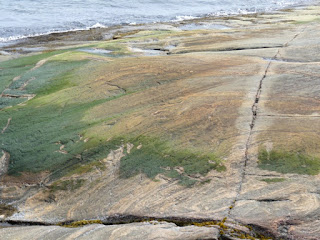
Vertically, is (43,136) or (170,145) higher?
(170,145)

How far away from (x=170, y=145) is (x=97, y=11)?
31.2 m

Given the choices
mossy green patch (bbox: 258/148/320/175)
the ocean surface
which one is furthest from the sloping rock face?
the ocean surface

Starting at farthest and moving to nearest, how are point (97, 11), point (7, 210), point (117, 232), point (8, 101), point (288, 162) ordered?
1. point (97, 11)
2. point (8, 101)
3. point (7, 210)
4. point (288, 162)
5. point (117, 232)

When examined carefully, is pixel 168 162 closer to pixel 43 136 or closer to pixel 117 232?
pixel 117 232

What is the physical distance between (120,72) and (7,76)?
4431 mm

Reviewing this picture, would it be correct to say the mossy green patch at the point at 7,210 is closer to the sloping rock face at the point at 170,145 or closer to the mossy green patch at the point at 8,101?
the sloping rock face at the point at 170,145

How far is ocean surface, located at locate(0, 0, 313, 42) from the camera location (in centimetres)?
3155

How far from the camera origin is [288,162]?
28.5 feet

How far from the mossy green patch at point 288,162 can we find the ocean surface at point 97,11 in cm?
2219

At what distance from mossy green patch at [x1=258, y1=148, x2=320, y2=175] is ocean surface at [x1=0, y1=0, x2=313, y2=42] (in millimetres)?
22187

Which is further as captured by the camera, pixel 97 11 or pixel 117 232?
pixel 97 11

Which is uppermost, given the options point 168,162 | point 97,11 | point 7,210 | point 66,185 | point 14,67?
point 97,11

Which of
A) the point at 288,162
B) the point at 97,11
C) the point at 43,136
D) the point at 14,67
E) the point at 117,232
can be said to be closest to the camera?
the point at 117,232

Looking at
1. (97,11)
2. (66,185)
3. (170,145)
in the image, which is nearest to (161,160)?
(170,145)
